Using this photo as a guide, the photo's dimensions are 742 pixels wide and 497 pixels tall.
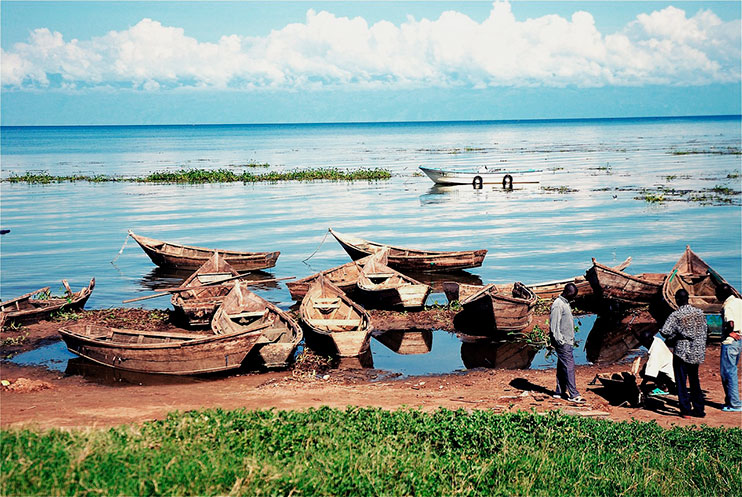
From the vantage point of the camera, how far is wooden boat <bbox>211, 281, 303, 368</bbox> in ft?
50.9

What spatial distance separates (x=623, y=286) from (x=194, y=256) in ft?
53.8

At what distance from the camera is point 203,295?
20.5 meters

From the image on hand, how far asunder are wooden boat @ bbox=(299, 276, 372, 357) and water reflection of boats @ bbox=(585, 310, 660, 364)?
571 cm

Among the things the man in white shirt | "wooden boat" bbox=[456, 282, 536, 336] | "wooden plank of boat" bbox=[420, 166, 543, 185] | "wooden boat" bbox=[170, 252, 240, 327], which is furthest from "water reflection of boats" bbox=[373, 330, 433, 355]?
"wooden plank of boat" bbox=[420, 166, 543, 185]

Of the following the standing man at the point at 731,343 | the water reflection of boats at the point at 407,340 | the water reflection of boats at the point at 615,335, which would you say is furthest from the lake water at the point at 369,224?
the standing man at the point at 731,343

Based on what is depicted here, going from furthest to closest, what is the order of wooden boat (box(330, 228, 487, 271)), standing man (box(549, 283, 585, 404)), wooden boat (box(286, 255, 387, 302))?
wooden boat (box(330, 228, 487, 271)) → wooden boat (box(286, 255, 387, 302)) → standing man (box(549, 283, 585, 404))

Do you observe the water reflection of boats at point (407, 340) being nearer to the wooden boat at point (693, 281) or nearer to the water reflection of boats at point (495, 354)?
the water reflection of boats at point (495, 354)

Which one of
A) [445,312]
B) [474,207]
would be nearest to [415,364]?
[445,312]

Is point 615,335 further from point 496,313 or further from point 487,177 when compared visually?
point 487,177

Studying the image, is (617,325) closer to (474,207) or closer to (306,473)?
(306,473)

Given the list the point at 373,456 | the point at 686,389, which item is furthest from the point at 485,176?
the point at 373,456

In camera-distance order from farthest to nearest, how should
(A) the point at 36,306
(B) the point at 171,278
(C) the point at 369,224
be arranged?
(C) the point at 369,224, (B) the point at 171,278, (A) the point at 36,306

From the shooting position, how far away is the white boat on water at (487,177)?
54969 millimetres

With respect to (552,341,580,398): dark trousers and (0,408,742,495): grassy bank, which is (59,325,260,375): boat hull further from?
(552,341,580,398): dark trousers
